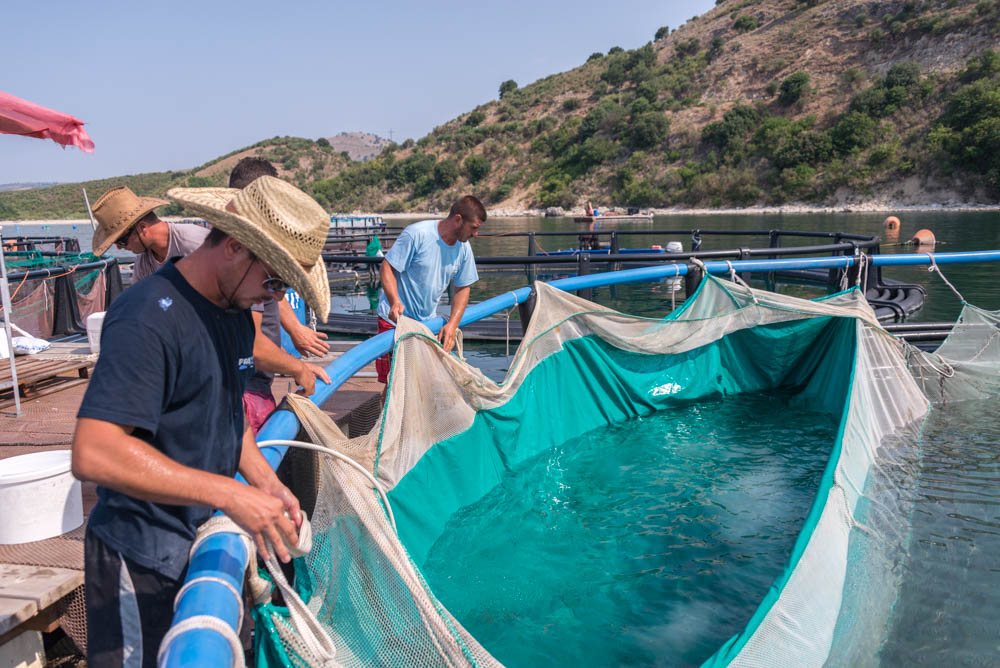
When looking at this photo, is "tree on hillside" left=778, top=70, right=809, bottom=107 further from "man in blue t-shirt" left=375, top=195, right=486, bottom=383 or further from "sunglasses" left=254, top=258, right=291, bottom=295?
"sunglasses" left=254, top=258, right=291, bottom=295

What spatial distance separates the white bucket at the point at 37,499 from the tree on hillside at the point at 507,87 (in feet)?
498

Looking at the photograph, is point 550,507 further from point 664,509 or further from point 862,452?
point 862,452

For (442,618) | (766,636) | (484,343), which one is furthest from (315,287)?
(484,343)

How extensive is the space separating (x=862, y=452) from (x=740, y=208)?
72299 mm

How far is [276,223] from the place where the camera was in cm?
157

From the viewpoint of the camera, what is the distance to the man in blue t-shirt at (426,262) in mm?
4660

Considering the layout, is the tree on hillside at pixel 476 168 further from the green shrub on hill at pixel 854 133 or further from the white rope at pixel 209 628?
the white rope at pixel 209 628

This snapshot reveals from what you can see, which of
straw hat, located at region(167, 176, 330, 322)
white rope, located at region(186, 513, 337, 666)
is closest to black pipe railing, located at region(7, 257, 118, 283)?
straw hat, located at region(167, 176, 330, 322)

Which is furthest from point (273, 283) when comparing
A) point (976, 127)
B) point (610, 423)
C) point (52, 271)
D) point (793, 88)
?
point (793, 88)

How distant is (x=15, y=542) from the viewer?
9.67ft

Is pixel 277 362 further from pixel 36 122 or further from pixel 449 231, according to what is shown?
pixel 36 122

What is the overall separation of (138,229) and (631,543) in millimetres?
3221

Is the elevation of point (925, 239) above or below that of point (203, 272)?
below

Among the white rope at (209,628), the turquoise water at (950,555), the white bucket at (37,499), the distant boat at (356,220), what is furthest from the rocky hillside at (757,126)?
the white rope at (209,628)
